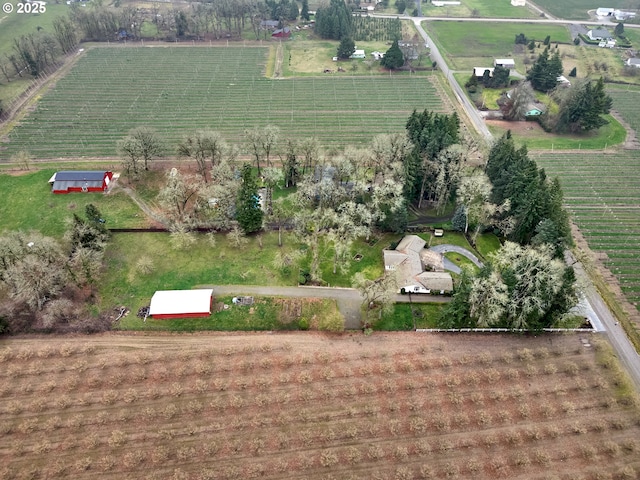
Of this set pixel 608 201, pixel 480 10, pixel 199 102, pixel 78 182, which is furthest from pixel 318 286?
pixel 480 10

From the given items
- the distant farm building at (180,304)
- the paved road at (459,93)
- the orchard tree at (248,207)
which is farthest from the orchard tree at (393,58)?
the distant farm building at (180,304)

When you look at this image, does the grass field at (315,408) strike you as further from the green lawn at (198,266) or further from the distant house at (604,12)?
the distant house at (604,12)

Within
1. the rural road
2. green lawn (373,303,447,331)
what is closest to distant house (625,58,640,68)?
the rural road

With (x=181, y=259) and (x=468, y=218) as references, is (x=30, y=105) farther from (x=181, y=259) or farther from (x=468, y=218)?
(x=468, y=218)

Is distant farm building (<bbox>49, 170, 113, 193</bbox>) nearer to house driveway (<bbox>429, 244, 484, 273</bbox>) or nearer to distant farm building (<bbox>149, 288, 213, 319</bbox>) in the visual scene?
distant farm building (<bbox>149, 288, 213, 319</bbox>)

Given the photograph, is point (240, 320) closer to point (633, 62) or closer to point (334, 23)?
point (334, 23)
